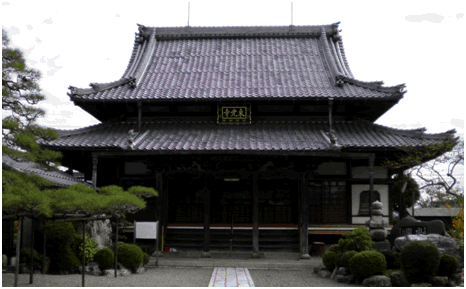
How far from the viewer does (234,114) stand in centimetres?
1825

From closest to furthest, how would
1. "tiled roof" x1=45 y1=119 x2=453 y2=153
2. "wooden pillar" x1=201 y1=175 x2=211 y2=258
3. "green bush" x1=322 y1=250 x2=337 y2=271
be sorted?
1. "green bush" x1=322 y1=250 x2=337 y2=271
2. "tiled roof" x1=45 y1=119 x2=453 y2=153
3. "wooden pillar" x1=201 y1=175 x2=211 y2=258

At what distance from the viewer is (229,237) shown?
17.1 metres

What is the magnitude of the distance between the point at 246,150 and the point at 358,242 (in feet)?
16.3

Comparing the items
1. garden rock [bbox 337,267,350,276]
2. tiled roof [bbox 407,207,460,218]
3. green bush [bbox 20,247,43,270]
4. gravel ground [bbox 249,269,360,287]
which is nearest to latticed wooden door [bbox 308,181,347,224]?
gravel ground [bbox 249,269,360,287]

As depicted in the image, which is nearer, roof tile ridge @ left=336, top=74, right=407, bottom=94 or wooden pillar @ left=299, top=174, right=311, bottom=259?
wooden pillar @ left=299, top=174, right=311, bottom=259

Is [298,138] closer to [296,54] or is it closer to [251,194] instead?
[251,194]

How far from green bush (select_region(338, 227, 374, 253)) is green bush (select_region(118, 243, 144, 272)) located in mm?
6181

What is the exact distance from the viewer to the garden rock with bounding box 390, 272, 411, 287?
10751mm

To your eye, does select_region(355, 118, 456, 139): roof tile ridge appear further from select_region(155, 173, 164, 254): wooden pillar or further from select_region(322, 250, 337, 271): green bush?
select_region(155, 173, 164, 254): wooden pillar

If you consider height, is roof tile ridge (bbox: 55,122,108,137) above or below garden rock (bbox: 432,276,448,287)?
above

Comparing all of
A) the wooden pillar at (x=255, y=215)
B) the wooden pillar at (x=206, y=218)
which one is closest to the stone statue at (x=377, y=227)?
the wooden pillar at (x=255, y=215)

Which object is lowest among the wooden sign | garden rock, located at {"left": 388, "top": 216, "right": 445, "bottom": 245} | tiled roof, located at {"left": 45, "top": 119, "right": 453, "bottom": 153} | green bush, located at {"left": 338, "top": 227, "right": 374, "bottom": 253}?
green bush, located at {"left": 338, "top": 227, "right": 374, "bottom": 253}

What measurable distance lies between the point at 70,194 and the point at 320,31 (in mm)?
17912

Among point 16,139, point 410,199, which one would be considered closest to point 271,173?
point 16,139
